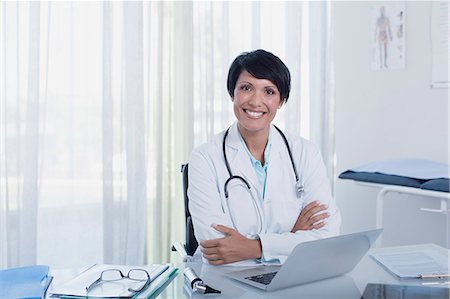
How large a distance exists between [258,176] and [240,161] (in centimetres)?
8

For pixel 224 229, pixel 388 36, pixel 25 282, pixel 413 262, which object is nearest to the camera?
pixel 25 282

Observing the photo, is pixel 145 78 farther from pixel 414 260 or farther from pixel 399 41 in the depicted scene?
pixel 414 260

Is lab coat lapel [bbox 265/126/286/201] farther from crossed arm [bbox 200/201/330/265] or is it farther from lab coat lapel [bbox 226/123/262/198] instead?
crossed arm [bbox 200/201/330/265]

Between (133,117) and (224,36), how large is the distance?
648 millimetres

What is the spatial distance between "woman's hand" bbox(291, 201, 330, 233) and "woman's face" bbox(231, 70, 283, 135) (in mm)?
296

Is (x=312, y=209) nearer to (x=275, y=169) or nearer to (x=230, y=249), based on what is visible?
(x=275, y=169)

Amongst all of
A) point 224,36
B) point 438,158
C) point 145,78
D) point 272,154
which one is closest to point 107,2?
point 145,78

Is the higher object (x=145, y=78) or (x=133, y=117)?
(x=145, y=78)

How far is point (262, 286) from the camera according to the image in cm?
123

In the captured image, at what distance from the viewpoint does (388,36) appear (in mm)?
3012

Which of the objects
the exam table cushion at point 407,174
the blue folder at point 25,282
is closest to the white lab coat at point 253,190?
the blue folder at point 25,282

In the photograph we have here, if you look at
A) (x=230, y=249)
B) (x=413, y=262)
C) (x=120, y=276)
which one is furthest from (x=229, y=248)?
(x=413, y=262)

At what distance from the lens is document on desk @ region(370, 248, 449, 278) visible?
53.5 inches

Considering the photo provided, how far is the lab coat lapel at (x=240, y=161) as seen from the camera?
178 cm
